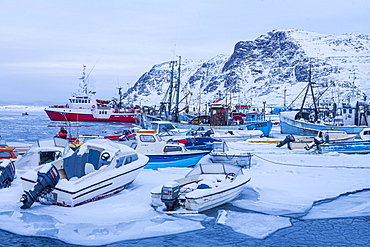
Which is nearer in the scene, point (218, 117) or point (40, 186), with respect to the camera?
point (40, 186)

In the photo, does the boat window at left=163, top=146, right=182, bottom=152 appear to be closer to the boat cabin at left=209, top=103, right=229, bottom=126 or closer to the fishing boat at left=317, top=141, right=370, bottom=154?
the fishing boat at left=317, top=141, right=370, bottom=154

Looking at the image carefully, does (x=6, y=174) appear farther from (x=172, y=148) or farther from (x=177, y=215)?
(x=172, y=148)

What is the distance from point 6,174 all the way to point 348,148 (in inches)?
648

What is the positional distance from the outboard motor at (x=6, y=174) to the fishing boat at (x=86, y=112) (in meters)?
52.6

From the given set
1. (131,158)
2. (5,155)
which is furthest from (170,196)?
(5,155)

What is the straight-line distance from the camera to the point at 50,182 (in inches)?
356

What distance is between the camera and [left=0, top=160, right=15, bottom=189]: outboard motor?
11.1m

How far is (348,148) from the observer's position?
19.8 meters

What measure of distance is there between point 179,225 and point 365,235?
12.6 ft

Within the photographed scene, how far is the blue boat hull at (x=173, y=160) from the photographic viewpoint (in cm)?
1525

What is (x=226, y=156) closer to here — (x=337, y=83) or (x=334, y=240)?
(x=334, y=240)

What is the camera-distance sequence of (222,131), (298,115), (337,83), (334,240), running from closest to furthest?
1. (334,240)
2. (222,131)
3. (298,115)
4. (337,83)

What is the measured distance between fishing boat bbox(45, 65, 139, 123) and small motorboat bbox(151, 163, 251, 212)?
2151 inches

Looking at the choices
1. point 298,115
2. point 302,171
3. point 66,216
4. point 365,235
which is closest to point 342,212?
point 365,235
